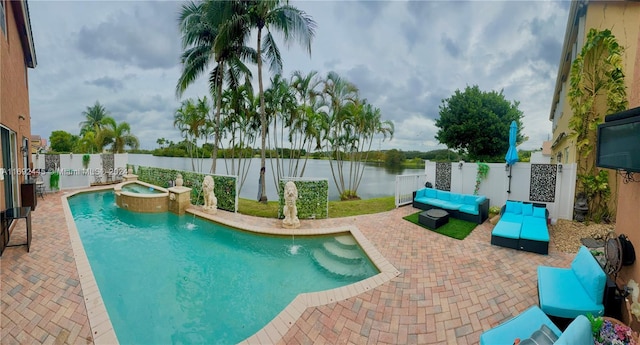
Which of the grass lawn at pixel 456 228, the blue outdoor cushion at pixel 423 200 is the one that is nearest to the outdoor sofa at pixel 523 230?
the grass lawn at pixel 456 228

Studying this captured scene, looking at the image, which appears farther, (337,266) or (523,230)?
(523,230)

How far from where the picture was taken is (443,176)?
10203mm

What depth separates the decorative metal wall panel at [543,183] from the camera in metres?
7.70

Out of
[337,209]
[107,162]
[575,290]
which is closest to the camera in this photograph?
[575,290]

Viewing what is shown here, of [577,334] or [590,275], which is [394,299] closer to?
[577,334]

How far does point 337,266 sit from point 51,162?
1857 cm

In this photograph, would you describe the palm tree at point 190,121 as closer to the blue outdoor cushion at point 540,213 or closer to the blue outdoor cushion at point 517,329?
the blue outdoor cushion at point 517,329

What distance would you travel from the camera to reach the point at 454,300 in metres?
3.80

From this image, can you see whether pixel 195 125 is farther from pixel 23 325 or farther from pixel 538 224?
pixel 538 224

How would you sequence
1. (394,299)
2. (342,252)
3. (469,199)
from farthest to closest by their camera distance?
1. (469,199)
2. (342,252)
3. (394,299)

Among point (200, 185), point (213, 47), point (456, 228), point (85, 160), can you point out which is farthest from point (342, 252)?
point (85, 160)

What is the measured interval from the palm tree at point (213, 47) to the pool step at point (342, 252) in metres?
8.68

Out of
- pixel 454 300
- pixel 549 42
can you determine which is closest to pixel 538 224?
pixel 454 300

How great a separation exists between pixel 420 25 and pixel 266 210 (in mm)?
9057
